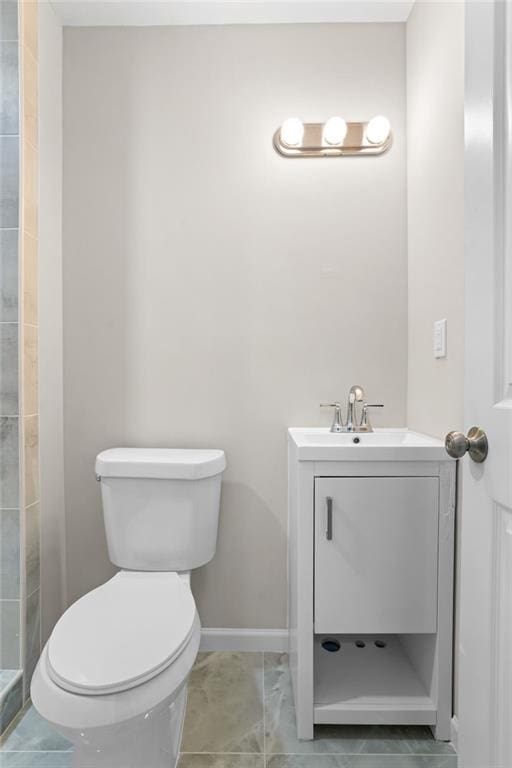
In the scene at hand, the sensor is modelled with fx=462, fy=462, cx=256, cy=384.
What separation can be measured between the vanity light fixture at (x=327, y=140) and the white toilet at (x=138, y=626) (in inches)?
45.9

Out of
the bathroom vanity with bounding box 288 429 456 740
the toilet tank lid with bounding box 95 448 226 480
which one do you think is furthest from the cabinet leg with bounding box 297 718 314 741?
the toilet tank lid with bounding box 95 448 226 480

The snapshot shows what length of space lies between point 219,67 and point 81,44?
21.0 inches

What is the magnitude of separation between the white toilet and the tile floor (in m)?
0.08

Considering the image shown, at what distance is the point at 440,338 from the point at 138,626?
1.17 meters

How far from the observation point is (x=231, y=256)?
176 cm

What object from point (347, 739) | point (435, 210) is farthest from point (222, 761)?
point (435, 210)

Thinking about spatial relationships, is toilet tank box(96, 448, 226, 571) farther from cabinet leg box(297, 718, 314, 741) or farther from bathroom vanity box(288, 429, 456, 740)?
cabinet leg box(297, 718, 314, 741)

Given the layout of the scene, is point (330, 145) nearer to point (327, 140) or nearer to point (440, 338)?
point (327, 140)

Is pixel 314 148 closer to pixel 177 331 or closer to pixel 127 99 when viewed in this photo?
pixel 127 99

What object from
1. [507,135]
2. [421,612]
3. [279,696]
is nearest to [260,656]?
[279,696]

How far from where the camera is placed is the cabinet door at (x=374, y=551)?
1.31 metres

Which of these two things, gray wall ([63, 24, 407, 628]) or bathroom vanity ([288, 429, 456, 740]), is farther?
gray wall ([63, 24, 407, 628])

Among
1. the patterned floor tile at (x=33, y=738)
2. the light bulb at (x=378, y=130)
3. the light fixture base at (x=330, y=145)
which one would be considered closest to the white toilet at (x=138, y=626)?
the patterned floor tile at (x=33, y=738)

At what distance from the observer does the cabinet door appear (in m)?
1.31
